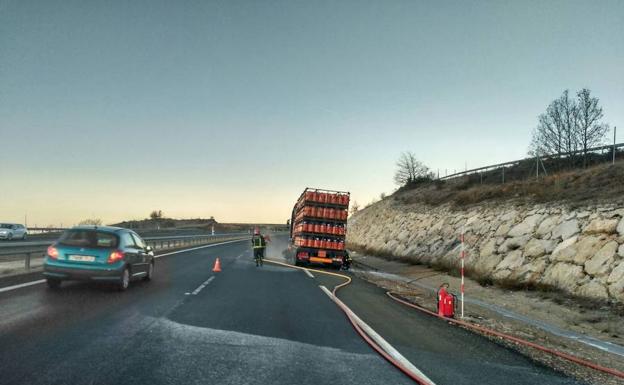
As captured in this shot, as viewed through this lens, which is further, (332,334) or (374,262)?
(374,262)

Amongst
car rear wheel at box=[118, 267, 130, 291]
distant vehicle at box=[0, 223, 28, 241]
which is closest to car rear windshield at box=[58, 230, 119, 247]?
car rear wheel at box=[118, 267, 130, 291]

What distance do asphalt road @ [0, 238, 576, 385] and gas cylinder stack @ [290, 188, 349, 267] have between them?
12371 mm

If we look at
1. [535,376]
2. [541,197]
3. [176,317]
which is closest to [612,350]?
[535,376]

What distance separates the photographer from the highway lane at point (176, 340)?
509cm

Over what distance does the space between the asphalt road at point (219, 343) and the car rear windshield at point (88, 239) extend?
1183 millimetres

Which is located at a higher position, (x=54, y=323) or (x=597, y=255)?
(x=597, y=255)

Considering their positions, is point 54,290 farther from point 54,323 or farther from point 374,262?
point 374,262

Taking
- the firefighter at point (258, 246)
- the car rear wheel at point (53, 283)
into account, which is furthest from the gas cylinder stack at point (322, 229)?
the car rear wheel at point (53, 283)

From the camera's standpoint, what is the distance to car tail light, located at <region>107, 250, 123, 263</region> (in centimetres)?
1119

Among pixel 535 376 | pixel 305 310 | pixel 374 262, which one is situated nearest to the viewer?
pixel 535 376

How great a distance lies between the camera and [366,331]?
805 centimetres

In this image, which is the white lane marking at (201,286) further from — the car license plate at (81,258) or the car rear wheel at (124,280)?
the car license plate at (81,258)

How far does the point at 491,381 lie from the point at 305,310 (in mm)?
5141

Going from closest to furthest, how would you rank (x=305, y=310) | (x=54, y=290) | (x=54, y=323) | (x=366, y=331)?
1. (x=54, y=323)
2. (x=366, y=331)
3. (x=305, y=310)
4. (x=54, y=290)
